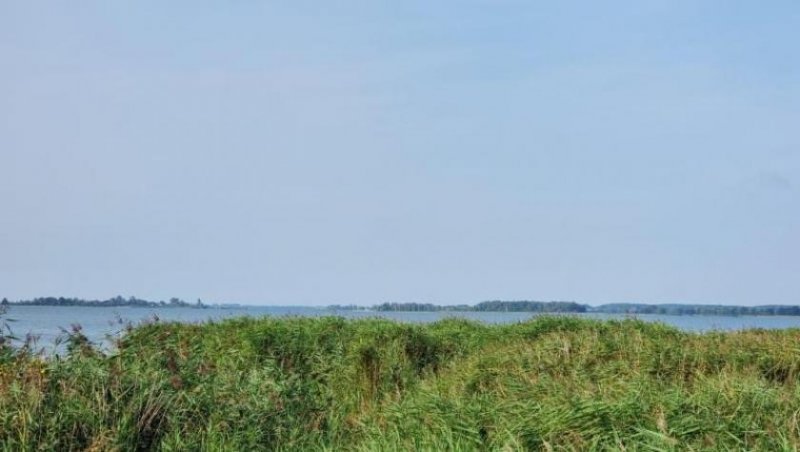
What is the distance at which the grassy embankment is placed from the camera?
8039mm

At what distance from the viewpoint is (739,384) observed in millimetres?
9625

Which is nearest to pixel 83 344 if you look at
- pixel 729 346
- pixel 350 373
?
pixel 350 373

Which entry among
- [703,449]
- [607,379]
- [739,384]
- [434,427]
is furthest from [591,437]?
[607,379]

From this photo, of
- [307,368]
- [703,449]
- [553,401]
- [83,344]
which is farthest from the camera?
[307,368]

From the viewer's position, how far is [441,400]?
30.7 feet

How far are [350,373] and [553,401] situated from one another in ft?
24.6

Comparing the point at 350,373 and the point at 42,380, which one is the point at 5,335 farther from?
the point at 350,373

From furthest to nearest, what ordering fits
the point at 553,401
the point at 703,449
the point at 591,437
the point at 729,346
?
the point at 729,346 → the point at 553,401 → the point at 591,437 → the point at 703,449

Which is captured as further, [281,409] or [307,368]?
[307,368]

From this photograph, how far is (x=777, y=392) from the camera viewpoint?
372 inches

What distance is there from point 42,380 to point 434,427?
3.71 metres

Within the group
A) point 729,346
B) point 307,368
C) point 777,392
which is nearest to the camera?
point 777,392

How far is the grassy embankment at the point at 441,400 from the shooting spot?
26.4 ft

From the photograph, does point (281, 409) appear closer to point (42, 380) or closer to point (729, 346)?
point (42, 380)
